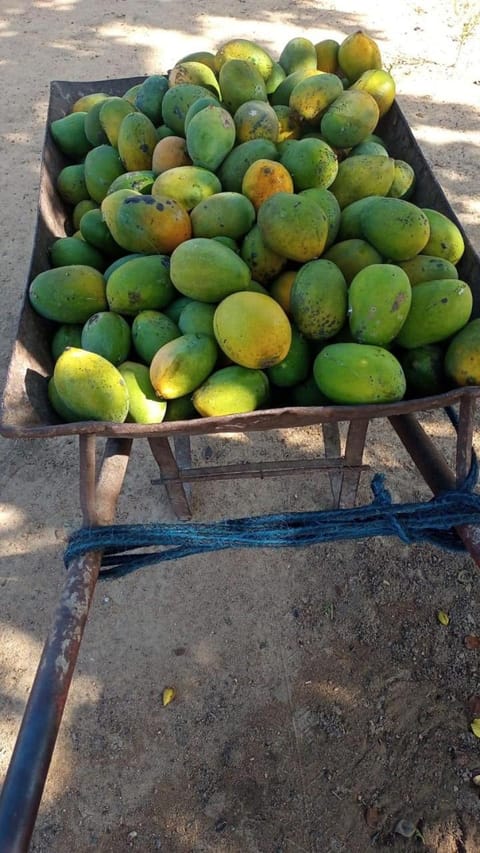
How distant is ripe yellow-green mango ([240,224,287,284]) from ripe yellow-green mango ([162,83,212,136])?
0.67 metres

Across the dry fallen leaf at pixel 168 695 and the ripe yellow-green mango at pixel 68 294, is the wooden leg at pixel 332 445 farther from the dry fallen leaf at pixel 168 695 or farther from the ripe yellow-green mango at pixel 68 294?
the ripe yellow-green mango at pixel 68 294

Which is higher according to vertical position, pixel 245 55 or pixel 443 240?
pixel 245 55

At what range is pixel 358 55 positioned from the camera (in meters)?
2.37

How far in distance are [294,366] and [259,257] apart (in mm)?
366

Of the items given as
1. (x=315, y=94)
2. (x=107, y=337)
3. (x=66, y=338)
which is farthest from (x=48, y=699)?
(x=315, y=94)

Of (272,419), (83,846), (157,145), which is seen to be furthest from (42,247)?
(83,846)

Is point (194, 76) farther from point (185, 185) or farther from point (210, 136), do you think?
point (185, 185)

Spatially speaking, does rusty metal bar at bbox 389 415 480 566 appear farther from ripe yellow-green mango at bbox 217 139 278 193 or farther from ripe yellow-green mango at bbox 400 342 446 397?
ripe yellow-green mango at bbox 217 139 278 193

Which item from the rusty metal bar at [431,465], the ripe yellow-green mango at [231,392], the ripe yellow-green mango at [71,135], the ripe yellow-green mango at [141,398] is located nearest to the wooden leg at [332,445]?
the rusty metal bar at [431,465]

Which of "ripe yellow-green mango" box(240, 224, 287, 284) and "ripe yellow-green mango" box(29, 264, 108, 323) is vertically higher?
"ripe yellow-green mango" box(240, 224, 287, 284)

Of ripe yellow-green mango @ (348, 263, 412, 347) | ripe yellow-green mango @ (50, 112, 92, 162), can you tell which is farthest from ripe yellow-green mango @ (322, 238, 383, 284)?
ripe yellow-green mango @ (50, 112, 92, 162)

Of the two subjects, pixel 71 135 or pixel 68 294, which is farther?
pixel 71 135

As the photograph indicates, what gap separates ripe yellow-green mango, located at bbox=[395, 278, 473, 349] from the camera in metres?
1.52

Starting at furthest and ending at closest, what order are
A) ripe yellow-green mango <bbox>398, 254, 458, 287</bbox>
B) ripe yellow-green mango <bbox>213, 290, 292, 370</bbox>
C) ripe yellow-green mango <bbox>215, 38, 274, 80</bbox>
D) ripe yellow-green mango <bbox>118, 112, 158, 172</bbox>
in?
ripe yellow-green mango <bbox>215, 38, 274, 80</bbox> < ripe yellow-green mango <bbox>118, 112, 158, 172</bbox> < ripe yellow-green mango <bbox>398, 254, 458, 287</bbox> < ripe yellow-green mango <bbox>213, 290, 292, 370</bbox>
